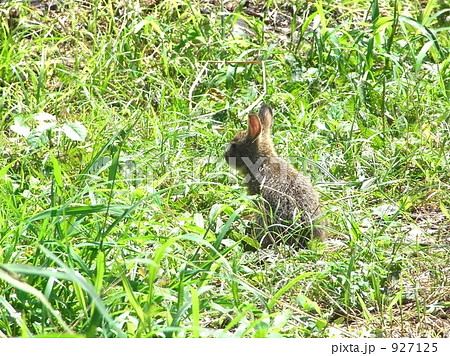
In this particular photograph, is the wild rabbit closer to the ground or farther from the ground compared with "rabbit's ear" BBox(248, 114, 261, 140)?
closer to the ground

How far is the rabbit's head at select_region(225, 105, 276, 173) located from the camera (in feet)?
18.5

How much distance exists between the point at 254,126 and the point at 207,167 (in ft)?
1.37

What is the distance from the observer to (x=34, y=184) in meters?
4.88

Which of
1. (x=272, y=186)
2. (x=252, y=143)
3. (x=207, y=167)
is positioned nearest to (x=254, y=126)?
(x=252, y=143)

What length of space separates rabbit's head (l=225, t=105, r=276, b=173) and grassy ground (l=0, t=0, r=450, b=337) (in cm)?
9

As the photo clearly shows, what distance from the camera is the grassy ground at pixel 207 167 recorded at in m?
3.64

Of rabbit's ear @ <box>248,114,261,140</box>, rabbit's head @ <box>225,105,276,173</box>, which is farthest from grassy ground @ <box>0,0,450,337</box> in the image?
rabbit's ear @ <box>248,114,261,140</box>

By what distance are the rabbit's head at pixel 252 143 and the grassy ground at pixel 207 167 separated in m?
0.09

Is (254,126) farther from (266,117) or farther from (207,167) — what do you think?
(207,167)

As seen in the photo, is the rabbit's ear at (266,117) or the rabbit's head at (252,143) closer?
the rabbit's head at (252,143)

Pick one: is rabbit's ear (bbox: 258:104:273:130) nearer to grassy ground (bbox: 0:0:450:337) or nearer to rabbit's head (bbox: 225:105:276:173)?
rabbit's head (bbox: 225:105:276:173)

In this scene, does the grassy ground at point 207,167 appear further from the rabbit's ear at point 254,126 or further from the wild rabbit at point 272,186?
the rabbit's ear at point 254,126

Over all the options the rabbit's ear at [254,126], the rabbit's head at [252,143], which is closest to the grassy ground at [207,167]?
the rabbit's head at [252,143]
